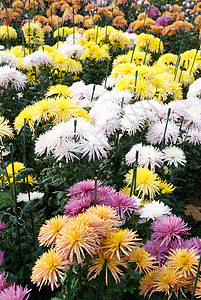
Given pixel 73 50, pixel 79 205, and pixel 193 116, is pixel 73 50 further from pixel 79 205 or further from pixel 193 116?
pixel 79 205

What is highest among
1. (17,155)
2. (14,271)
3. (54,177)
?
(54,177)

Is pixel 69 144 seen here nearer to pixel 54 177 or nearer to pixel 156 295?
pixel 54 177

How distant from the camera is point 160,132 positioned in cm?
204

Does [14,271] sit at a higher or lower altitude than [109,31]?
lower

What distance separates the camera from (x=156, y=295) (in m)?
1.14

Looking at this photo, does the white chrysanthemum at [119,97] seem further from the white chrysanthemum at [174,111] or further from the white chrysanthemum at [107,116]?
the white chrysanthemum at [174,111]

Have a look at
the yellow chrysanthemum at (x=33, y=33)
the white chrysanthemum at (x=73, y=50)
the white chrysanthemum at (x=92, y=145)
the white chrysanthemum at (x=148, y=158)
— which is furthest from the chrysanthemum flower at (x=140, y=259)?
the yellow chrysanthemum at (x=33, y=33)

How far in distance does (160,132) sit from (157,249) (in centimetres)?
99

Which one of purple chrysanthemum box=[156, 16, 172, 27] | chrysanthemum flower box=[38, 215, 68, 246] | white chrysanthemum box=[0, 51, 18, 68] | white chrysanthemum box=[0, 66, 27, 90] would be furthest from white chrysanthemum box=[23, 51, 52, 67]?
purple chrysanthemum box=[156, 16, 172, 27]

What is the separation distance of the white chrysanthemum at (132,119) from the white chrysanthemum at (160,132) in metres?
0.10

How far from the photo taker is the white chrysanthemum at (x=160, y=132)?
2020mm

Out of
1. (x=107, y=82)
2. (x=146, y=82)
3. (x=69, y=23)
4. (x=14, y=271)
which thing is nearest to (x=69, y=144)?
(x=14, y=271)

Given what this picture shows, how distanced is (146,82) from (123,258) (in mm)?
1622

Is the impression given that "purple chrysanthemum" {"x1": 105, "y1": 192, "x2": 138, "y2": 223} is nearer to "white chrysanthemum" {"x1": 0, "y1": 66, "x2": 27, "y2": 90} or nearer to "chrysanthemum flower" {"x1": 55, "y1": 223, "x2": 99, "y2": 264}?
"chrysanthemum flower" {"x1": 55, "y1": 223, "x2": 99, "y2": 264}
